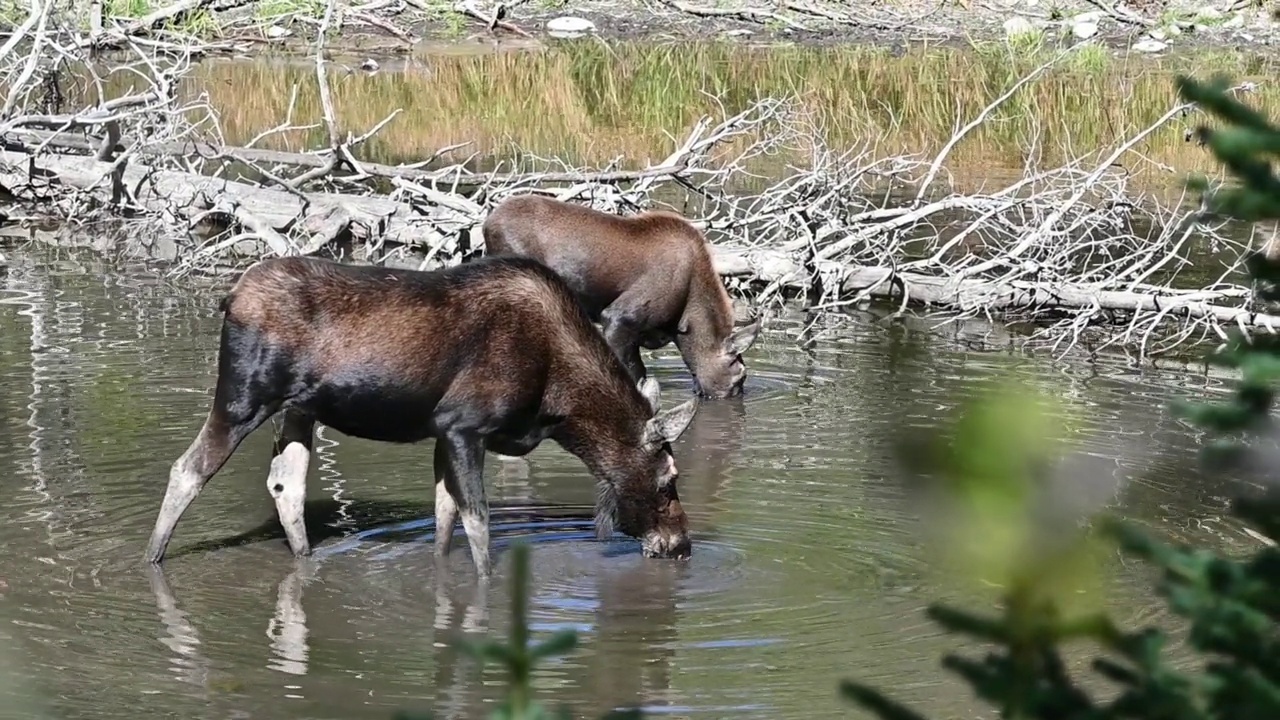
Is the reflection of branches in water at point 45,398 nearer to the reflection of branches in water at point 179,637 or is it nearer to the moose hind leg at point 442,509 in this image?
the reflection of branches in water at point 179,637

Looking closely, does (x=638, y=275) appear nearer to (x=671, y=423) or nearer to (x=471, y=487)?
(x=671, y=423)

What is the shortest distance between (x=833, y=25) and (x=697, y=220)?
18756mm

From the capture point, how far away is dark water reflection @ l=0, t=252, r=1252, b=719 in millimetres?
6859

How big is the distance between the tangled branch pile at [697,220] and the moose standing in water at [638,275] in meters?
2.64

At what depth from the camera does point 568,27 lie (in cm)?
3497


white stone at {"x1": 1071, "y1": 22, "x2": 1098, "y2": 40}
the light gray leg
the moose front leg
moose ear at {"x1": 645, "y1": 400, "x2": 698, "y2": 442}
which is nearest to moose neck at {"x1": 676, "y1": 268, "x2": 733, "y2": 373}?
the moose front leg

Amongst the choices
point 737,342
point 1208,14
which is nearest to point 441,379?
point 737,342

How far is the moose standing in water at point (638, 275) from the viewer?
12.1 meters

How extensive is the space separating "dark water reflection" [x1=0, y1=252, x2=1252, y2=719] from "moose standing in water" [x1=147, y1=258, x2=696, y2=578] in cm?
44

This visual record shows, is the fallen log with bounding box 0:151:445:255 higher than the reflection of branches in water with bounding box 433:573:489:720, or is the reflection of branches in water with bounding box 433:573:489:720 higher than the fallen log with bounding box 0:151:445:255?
the fallen log with bounding box 0:151:445:255

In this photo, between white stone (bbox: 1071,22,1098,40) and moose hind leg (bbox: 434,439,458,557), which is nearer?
moose hind leg (bbox: 434,439,458,557)

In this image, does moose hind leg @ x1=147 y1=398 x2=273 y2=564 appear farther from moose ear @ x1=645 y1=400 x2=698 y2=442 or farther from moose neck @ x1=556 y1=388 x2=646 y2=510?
moose ear @ x1=645 y1=400 x2=698 y2=442

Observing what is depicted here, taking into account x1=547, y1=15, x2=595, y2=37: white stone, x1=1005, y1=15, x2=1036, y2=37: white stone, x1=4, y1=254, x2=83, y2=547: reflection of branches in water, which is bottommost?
x1=4, y1=254, x2=83, y2=547: reflection of branches in water

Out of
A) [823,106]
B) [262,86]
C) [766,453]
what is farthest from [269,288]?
[262,86]
